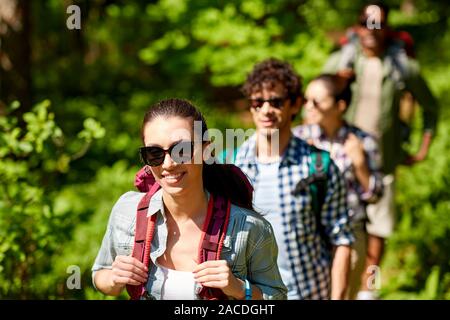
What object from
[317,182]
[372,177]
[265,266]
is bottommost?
[265,266]

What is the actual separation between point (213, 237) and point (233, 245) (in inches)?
3.3

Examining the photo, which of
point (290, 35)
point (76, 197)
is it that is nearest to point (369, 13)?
point (290, 35)

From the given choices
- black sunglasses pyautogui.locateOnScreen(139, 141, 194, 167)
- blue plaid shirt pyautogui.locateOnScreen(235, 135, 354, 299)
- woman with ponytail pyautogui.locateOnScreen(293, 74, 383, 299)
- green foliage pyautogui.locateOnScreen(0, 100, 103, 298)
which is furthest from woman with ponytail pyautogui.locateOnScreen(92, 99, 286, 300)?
woman with ponytail pyautogui.locateOnScreen(293, 74, 383, 299)

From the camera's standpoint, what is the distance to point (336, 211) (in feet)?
13.7

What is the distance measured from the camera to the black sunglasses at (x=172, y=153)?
287 centimetres

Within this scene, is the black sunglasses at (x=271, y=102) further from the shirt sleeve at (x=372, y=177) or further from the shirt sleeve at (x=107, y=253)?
the shirt sleeve at (x=107, y=253)

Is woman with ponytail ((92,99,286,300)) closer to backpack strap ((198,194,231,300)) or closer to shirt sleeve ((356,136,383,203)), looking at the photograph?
backpack strap ((198,194,231,300))

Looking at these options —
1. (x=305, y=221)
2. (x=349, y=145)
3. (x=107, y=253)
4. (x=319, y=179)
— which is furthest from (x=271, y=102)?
(x=107, y=253)

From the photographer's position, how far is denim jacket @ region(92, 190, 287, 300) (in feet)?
9.62

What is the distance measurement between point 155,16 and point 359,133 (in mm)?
5520

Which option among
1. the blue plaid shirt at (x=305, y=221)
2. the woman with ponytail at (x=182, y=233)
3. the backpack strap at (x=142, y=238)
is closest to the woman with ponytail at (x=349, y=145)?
the blue plaid shirt at (x=305, y=221)

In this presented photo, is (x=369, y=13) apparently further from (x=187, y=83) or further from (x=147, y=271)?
(x=187, y=83)

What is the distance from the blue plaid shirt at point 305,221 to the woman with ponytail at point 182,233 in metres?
1.08

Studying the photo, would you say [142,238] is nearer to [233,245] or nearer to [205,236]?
[205,236]
